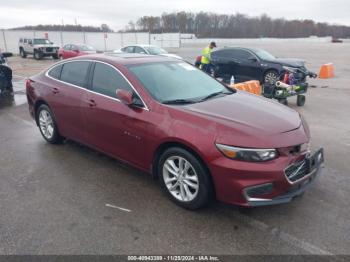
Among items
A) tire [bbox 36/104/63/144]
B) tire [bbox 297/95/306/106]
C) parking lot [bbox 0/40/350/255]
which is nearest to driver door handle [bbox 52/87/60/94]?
tire [bbox 36/104/63/144]

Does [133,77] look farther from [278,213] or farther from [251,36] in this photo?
[251,36]

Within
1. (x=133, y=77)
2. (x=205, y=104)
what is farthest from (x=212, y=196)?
(x=133, y=77)

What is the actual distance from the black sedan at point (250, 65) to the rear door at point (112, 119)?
29.5ft

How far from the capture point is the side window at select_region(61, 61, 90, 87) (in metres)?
4.99

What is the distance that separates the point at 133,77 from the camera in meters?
4.26

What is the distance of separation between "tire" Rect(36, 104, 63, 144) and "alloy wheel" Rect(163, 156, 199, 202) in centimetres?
266

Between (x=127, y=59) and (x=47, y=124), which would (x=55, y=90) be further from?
(x=127, y=59)

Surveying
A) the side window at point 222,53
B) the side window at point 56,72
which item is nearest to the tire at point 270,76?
the side window at point 222,53

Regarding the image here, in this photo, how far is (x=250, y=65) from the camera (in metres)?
13.6

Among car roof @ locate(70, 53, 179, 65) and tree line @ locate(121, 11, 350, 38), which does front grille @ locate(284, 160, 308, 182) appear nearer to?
car roof @ locate(70, 53, 179, 65)

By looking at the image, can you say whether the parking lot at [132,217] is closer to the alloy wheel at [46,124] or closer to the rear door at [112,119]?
the rear door at [112,119]

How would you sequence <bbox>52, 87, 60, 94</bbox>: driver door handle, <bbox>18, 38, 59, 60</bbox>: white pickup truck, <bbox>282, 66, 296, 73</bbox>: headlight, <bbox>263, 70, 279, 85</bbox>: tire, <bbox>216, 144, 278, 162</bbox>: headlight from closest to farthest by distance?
<bbox>216, 144, 278, 162</bbox>: headlight < <bbox>52, 87, 60, 94</bbox>: driver door handle < <bbox>282, 66, 296, 73</bbox>: headlight < <bbox>263, 70, 279, 85</bbox>: tire < <bbox>18, 38, 59, 60</bbox>: white pickup truck

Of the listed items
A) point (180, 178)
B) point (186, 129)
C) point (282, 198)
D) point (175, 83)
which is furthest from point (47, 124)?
point (282, 198)

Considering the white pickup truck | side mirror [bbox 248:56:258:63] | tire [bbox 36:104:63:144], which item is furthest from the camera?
the white pickup truck
